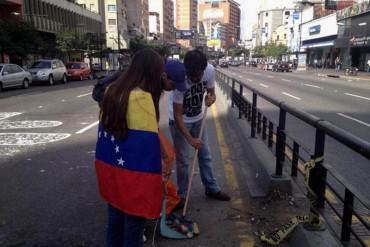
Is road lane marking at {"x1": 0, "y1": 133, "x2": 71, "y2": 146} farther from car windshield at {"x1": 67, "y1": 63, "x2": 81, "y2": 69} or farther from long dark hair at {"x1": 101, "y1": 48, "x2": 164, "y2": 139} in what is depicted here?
car windshield at {"x1": 67, "y1": 63, "x2": 81, "y2": 69}

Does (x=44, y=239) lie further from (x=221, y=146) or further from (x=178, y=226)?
(x=221, y=146)

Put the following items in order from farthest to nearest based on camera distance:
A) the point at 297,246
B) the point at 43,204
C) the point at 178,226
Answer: the point at 43,204, the point at 178,226, the point at 297,246

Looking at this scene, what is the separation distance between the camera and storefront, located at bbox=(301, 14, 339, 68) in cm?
6550

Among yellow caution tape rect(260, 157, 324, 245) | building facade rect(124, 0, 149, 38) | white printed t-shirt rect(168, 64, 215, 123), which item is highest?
building facade rect(124, 0, 149, 38)

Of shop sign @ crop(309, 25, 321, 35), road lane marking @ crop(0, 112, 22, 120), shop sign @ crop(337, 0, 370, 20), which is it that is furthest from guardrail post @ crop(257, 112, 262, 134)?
shop sign @ crop(309, 25, 321, 35)

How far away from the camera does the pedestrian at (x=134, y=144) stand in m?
2.65

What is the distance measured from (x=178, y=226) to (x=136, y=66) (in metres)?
1.86

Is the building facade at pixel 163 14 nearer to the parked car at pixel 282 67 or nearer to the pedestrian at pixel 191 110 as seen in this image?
the parked car at pixel 282 67

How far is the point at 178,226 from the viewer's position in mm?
4031

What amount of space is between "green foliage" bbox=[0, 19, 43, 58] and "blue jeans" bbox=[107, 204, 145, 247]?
30.0 metres

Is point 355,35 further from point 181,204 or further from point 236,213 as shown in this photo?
point 181,204

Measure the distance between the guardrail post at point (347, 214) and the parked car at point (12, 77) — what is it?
23.1 m

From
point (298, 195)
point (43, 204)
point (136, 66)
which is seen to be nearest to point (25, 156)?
point (43, 204)

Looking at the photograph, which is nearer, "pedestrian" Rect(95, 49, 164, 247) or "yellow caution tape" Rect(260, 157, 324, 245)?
"pedestrian" Rect(95, 49, 164, 247)
